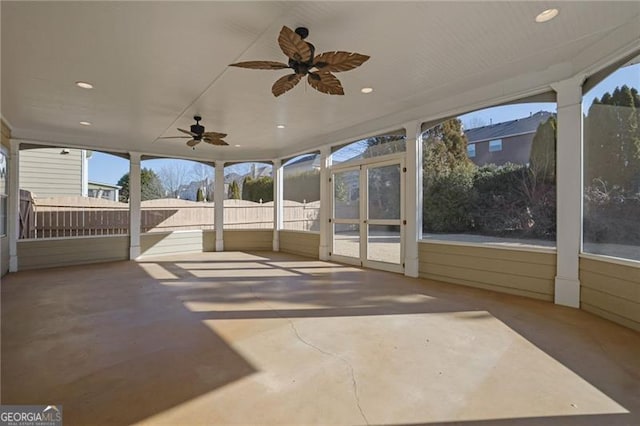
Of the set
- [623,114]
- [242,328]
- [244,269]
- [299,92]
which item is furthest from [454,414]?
[244,269]

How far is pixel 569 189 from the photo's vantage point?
11.5 feet

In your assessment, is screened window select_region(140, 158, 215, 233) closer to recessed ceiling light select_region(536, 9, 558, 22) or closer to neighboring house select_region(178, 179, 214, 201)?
neighboring house select_region(178, 179, 214, 201)

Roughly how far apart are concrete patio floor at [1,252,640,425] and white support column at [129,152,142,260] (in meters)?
2.79

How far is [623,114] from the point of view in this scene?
307 cm

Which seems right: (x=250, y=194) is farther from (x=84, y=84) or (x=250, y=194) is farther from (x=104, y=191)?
(x=84, y=84)

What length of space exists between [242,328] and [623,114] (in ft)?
13.6

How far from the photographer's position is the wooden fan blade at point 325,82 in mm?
2921

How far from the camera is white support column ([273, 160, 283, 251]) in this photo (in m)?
8.28

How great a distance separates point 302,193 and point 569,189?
17.2 feet

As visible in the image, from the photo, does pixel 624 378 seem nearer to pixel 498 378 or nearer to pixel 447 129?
pixel 498 378

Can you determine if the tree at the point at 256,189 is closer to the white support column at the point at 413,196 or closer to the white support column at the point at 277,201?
the white support column at the point at 277,201

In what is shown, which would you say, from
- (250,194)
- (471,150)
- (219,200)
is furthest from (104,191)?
(471,150)

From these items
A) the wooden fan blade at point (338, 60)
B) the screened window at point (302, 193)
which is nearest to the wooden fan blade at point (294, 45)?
the wooden fan blade at point (338, 60)

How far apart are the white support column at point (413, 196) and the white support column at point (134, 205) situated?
224 inches
